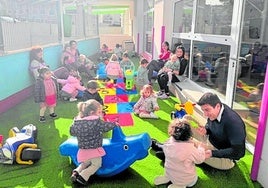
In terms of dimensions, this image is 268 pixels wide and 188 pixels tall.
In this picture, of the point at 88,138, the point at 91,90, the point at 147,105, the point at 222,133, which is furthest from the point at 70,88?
the point at 222,133

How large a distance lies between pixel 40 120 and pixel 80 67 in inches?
167

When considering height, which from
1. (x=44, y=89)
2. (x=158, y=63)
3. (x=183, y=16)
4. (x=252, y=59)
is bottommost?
(x=44, y=89)

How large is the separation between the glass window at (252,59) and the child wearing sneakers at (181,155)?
1686 millimetres

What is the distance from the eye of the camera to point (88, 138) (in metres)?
2.75

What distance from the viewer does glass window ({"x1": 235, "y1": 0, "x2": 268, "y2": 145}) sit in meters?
4.00

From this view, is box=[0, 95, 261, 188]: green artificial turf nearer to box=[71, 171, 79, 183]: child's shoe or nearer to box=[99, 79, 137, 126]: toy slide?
box=[71, 171, 79, 183]: child's shoe

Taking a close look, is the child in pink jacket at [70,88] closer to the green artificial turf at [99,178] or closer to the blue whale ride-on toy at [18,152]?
the green artificial turf at [99,178]

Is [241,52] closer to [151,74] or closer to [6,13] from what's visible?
[151,74]

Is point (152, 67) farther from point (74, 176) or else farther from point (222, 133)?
point (74, 176)

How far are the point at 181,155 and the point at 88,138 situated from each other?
953 millimetres

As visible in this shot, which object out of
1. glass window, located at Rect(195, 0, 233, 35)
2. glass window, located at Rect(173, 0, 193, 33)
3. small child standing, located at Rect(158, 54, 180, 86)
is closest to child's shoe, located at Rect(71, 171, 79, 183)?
glass window, located at Rect(195, 0, 233, 35)

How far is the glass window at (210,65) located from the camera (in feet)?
15.2

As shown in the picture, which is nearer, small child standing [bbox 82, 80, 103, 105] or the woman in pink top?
small child standing [bbox 82, 80, 103, 105]

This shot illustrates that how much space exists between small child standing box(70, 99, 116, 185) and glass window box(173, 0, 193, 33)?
461 cm
